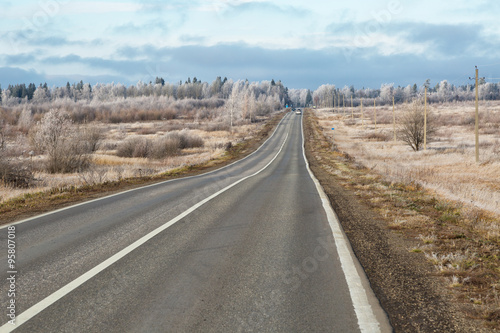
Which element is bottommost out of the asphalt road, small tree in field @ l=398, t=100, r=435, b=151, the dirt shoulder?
the dirt shoulder

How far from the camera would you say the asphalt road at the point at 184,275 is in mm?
3570

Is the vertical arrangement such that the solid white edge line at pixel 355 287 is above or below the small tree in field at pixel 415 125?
below

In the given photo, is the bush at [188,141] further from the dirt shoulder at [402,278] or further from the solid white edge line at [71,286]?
the solid white edge line at [71,286]

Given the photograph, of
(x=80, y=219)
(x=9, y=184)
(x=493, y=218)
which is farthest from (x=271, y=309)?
(x=9, y=184)

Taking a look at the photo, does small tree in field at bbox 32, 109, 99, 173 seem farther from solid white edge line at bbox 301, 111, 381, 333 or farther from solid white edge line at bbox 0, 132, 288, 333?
solid white edge line at bbox 301, 111, 381, 333

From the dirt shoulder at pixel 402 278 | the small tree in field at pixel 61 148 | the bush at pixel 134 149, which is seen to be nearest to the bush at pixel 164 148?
the bush at pixel 134 149

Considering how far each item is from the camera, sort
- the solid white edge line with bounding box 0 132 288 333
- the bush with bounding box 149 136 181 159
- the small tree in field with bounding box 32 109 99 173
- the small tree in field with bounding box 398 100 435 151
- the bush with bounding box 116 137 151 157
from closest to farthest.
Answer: the solid white edge line with bounding box 0 132 288 333 < the small tree in field with bounding box 32 109 99 173 < the bush with bounding box 116 137 151 157 < the bush with bounding box 149 136 181 159 < the small tree in field with bounding box 398 100 435 151

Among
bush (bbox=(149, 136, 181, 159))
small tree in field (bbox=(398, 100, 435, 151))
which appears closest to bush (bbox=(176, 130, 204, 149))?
bush (bbox=(149, 136, 181, 159))

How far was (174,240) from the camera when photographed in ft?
20.7

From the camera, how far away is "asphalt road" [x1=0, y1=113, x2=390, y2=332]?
11.7 feet

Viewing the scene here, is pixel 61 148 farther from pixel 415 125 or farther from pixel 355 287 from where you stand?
pixel 415 125

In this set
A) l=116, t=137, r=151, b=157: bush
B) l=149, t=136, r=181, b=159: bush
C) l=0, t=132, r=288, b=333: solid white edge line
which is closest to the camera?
l=0, t=132, r=288, b=333: solid white edge line

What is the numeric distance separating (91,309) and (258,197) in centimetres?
803

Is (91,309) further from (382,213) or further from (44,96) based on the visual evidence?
(44,96)
